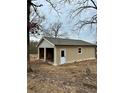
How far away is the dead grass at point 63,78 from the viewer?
1157mm

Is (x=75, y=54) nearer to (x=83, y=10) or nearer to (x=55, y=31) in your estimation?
(x=55, y=31)

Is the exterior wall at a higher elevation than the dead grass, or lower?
higher

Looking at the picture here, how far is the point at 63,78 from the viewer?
120cm

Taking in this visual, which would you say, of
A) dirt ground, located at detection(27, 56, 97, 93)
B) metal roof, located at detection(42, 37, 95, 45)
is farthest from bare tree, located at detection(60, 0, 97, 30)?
dirt ground, located at detection(27, 56, 97, 93)

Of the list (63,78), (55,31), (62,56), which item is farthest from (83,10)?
(63,78)

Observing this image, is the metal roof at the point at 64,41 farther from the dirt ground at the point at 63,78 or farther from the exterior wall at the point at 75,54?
the dirt ground at the point at 63,78

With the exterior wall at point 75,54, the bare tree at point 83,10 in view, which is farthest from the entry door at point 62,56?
the bare tree at point 83,10

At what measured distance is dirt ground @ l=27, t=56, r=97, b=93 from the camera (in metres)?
1.16

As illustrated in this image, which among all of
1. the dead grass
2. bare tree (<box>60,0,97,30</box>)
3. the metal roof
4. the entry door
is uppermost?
bare tree (<box>60,0,97,30</box>)

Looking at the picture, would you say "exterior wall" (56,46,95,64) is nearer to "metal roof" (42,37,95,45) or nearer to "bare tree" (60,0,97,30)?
"metal roof" (42,37,95,45)

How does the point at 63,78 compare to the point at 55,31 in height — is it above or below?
below

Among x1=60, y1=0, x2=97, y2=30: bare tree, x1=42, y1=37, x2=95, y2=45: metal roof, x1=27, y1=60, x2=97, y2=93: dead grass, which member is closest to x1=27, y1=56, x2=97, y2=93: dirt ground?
x1=27, y1=60, x2=97, y2=93: dead grass
